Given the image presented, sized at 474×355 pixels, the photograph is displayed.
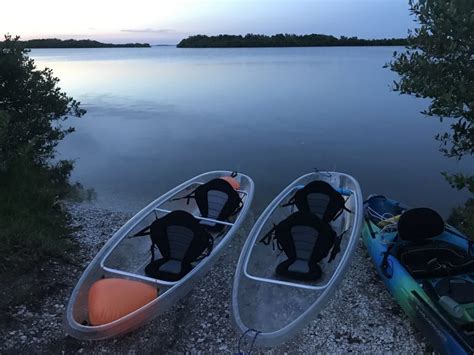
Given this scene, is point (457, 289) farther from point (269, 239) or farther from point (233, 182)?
point (233, 182)

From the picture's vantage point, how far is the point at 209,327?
4605 millimetres

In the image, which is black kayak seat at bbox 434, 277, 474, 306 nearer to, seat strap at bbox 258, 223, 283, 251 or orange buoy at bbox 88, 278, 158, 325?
seat strap at bbox 258, 223, 283, 251

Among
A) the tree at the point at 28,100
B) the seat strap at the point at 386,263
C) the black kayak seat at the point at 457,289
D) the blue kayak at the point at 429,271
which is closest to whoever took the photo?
the blue kayak at the point at 429,271

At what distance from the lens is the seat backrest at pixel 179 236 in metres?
5.19

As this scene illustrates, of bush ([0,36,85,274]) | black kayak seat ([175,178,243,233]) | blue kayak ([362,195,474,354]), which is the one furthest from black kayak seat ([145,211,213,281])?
blue kayak ([362,195,474,354])

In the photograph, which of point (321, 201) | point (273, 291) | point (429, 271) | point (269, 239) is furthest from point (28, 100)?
point (429, 271)

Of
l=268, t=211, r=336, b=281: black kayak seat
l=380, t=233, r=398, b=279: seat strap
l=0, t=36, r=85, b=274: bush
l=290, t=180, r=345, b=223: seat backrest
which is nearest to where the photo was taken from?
l=380, t=233, r=398, b=279: seat strap

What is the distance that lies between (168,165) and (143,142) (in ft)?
8.80

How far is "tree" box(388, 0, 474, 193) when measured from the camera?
5.14 metres

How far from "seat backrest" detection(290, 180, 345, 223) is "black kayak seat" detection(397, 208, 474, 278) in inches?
44.0

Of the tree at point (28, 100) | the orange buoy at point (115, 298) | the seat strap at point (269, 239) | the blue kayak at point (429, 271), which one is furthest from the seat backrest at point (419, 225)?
the tree at point (28, 100)

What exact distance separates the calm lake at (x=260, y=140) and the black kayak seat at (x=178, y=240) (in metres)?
3.50

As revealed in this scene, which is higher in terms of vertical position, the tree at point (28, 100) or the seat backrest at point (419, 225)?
the tree at point (28, 100)

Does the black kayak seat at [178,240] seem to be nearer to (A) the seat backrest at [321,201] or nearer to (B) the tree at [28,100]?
(A) the seat backrest at [321,201]
